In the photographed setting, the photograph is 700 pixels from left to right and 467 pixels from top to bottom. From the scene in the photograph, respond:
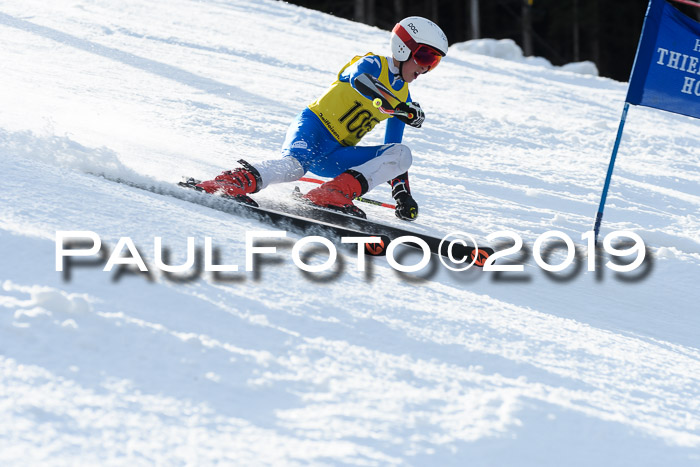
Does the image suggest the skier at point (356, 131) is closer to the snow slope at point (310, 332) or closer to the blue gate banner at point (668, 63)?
the snow slope at point (310, 332)

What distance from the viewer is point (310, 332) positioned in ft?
8.71

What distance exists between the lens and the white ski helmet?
4527mm

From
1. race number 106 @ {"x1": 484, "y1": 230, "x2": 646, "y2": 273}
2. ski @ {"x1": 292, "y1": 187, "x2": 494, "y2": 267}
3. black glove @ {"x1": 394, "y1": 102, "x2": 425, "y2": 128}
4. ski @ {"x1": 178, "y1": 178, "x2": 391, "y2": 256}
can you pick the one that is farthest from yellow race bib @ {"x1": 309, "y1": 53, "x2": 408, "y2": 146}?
race number 106 @ {"x1": 484, "y1": 230, "x2": 646, "y2": 273}

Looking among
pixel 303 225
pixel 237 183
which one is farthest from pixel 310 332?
pixel 237 183

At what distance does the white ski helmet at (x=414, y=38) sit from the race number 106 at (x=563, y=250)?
1.22 metres

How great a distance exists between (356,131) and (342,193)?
49 cm

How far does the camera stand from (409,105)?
454 centimetres

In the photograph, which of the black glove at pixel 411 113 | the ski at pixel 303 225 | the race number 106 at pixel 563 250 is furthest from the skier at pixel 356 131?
the race number 106 at pixel 563 250

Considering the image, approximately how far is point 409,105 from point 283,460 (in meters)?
2.93

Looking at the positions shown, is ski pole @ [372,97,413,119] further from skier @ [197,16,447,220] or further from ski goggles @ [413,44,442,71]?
ski goggles @ [413,44,442,71]

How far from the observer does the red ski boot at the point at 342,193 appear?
4.50 metres

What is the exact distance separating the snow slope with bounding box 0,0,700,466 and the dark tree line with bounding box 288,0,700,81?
19.4 meters

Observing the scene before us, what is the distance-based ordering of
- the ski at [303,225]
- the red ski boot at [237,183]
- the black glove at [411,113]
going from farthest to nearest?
the black glove at [411,113] < the red ski boot at [237,183] < the ski at [303,225]

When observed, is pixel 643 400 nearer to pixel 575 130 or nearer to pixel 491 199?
pixel 491 199
